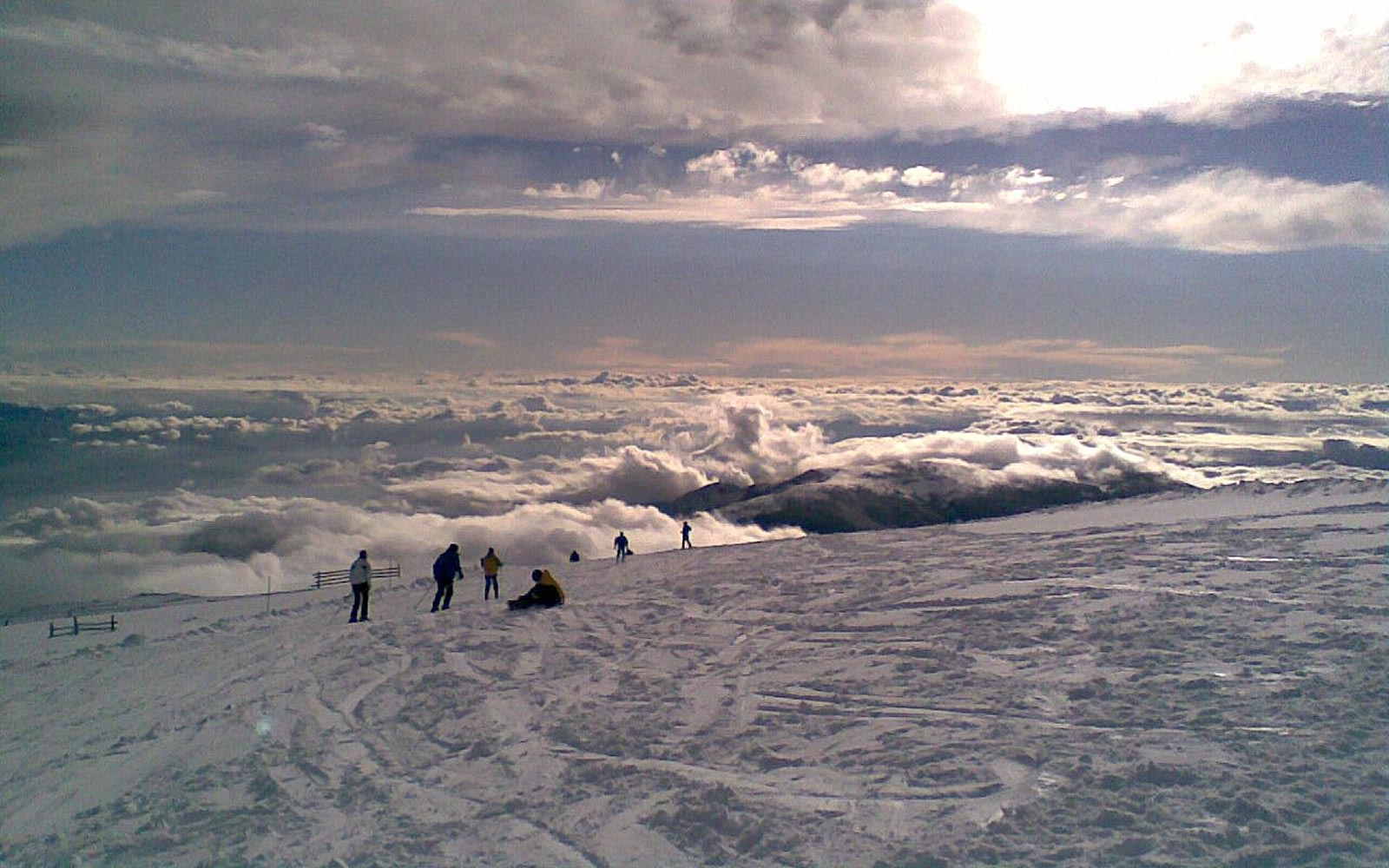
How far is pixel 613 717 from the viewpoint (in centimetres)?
1250

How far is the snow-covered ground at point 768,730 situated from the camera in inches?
330

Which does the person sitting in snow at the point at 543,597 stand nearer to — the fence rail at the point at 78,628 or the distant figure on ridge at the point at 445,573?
the distant figure on ridge at the point at 445,573

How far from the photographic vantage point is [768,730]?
11633mm

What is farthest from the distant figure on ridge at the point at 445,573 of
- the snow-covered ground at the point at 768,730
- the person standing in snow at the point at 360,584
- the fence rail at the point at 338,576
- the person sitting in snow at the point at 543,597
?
the fence rail at the point at 338,576

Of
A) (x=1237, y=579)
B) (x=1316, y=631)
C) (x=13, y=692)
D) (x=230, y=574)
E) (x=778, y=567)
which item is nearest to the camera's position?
(x=1316, y=631)

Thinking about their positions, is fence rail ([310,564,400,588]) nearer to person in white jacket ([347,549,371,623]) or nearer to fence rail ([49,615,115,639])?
fence rail ([49,615,115,639])

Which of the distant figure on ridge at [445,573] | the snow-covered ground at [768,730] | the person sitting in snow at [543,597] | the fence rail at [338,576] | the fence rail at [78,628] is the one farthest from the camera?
the fence rail at [338,576]

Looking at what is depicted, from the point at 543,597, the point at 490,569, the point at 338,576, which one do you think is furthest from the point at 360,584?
the point at 338,576

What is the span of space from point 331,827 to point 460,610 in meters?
14.3

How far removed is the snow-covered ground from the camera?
838 centimetres

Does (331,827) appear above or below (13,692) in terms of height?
above

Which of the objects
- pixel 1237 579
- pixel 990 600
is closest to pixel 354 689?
pixel 990 600

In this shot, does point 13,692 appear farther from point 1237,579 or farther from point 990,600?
point 1237,579

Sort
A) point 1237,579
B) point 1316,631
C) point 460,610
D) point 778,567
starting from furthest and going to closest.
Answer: point 778,567 → point 460,610 → point 1237,579 → point 1316,631
